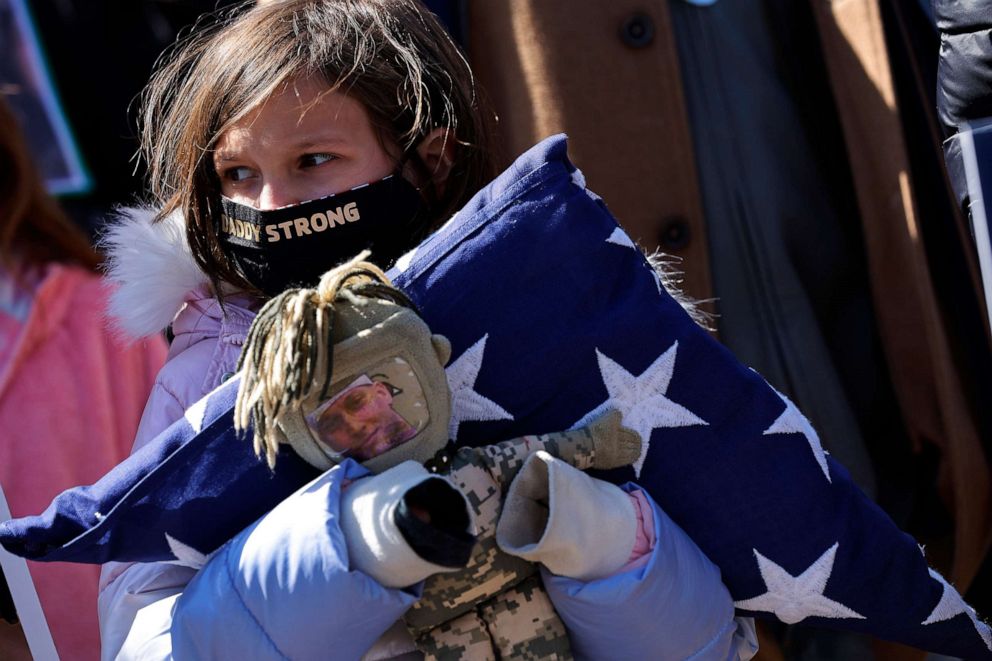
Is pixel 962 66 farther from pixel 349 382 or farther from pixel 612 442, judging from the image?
pixel 349 382

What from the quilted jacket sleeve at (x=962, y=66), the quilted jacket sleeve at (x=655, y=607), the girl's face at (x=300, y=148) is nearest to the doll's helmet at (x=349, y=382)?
the quilted jacket sleeve at (x=655, y=607)

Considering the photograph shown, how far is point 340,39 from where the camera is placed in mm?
1531

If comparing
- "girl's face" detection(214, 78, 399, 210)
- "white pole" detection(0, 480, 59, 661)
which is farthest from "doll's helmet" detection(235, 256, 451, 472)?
"white pole" detection(0, 480, 59, 661)

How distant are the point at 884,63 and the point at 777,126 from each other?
0.69 feet

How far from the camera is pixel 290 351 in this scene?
110 centimetres

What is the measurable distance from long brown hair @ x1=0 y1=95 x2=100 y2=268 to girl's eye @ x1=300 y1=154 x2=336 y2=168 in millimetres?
731

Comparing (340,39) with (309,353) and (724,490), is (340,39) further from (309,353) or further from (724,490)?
(724,490)

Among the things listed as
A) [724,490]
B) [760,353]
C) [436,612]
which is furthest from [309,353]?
[760,353]

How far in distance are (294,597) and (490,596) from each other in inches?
8.4

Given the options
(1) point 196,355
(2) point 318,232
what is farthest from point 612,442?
(1) point 196,355

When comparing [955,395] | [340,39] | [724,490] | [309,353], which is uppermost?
[340,39]

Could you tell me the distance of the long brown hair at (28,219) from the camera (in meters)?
1.98

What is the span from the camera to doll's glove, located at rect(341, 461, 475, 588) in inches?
40.7

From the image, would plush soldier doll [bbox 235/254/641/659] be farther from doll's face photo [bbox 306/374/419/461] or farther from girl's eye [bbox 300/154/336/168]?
girl's eye [bbox 300/154/336/168]
